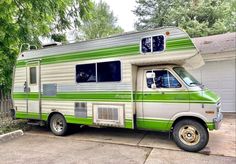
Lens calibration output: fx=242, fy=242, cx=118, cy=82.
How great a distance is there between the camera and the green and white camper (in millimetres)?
5832

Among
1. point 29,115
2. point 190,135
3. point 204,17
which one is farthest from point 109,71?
point 204,17

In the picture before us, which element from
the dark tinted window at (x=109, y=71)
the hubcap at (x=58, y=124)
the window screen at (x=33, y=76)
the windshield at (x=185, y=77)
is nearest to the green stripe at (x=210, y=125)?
the windshield at (x=185, y=77)

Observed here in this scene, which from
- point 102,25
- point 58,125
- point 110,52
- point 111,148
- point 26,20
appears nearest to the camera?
point 111,148

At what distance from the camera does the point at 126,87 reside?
6.46 meters

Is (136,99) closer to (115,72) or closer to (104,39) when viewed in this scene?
(115,72)

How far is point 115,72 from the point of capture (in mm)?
6691

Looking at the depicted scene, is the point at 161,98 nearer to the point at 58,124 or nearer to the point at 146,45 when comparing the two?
the point at 146,45

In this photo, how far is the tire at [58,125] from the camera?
7.61m

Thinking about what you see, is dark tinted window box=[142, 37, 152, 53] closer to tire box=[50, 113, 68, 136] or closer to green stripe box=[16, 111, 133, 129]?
green stripe box=[16, 111, 133, 129]

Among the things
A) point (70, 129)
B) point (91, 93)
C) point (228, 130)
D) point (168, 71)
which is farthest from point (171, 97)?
point (70, 129)

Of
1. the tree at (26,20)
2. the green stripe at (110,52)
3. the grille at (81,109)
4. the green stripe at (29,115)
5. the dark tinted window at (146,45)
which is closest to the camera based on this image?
the green stripe at (110,52)

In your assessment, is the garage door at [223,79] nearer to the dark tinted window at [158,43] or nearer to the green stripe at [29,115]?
the dark tinted window at [158,43]

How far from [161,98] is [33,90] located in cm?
443

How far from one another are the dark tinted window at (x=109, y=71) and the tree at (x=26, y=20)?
2.62 meters
